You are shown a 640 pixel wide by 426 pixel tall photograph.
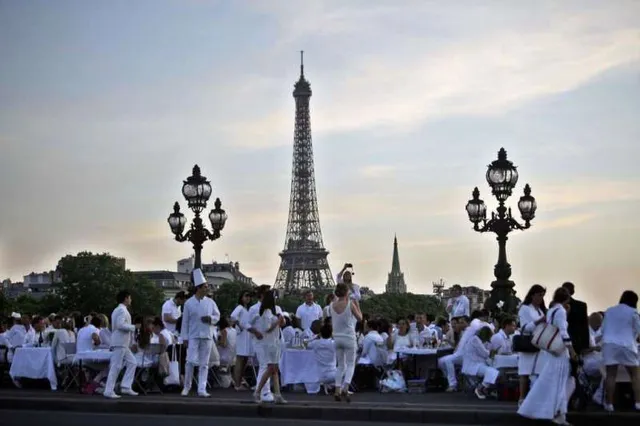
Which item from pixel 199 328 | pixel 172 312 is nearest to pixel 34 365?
pixel 172 312

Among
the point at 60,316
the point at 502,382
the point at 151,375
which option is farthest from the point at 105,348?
the point at 502,382

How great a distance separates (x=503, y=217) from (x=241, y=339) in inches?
383

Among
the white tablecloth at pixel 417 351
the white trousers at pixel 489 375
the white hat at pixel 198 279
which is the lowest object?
the white trousers at pixel 489 375

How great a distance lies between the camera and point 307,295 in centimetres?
2883

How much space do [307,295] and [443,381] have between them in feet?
14.0

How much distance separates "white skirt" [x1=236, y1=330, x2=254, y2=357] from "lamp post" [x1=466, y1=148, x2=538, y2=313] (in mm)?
8894

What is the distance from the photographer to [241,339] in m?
25.8

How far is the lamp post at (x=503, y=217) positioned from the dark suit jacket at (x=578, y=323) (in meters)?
11.8

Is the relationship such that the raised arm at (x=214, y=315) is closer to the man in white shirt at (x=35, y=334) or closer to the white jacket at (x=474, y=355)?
the white jacket at (x=474, y=355)

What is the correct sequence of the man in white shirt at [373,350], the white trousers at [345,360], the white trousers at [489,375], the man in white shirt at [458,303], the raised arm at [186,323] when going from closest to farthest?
the white trousers at [345,360] → the white trousers at [489,375] → the raised arm at [186,323] → the man in white shirt at [373,350] → the man in white shirt at [458,303]

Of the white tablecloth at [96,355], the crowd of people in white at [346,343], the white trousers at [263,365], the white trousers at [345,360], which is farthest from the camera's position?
the white tablecloth at [96,355]

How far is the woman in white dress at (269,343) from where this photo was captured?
69.6 feet

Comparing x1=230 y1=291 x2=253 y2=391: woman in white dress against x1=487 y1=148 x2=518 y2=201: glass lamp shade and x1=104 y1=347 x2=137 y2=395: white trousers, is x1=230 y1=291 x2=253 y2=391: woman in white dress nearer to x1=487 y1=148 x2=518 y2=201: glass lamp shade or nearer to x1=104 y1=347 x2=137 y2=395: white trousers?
x1=104 y1=347 x2=137 y2=395: white trousers

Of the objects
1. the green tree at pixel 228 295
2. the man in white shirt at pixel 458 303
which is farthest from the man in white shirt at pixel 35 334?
the green tree at pixel 228 295
